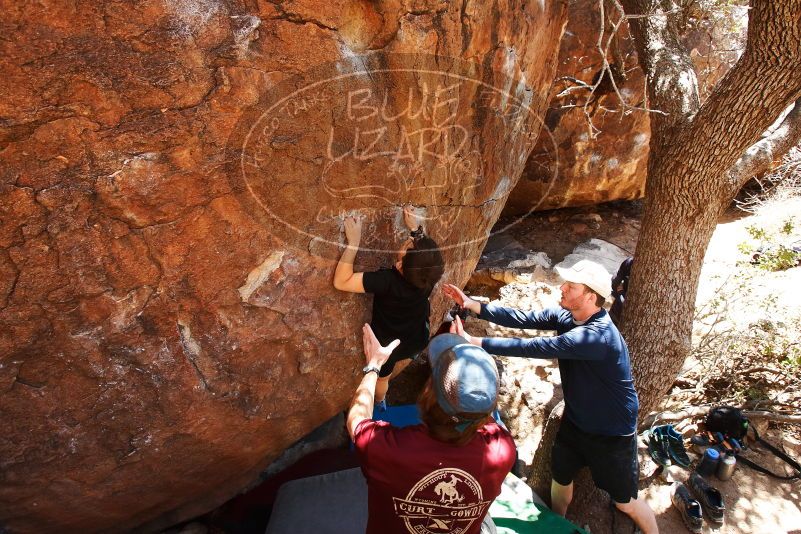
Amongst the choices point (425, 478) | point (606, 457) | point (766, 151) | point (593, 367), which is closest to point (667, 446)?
point (606, 457)

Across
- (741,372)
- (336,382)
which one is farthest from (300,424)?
(741,372)

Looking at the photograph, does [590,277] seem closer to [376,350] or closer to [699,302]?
[376,350]

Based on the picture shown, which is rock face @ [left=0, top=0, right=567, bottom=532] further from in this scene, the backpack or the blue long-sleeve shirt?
the backpack

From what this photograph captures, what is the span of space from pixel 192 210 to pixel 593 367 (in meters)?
1.82

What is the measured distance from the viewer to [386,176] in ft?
7.61

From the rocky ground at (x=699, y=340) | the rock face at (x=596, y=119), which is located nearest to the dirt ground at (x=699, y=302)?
the rocky ground at (x=699, y=340)

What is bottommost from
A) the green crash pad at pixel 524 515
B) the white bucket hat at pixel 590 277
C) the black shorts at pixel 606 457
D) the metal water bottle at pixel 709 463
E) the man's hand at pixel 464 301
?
the metal water bottle at pixel 709 463

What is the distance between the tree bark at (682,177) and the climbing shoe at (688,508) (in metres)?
0.53

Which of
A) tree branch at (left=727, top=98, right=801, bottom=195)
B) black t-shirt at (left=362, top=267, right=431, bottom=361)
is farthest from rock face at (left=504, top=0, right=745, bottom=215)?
black t-shirt at (left=362, top=267, right=431, bottom=361)

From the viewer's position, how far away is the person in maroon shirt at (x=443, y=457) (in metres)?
1.51

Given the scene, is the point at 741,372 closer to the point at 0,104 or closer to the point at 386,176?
the point at 386,176

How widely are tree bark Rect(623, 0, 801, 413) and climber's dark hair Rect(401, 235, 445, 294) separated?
5.60 ft

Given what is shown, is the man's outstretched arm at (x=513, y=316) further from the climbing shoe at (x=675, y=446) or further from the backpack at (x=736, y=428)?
the backpack at (x=736, y=428)

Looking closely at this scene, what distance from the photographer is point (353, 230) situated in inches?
89.6
